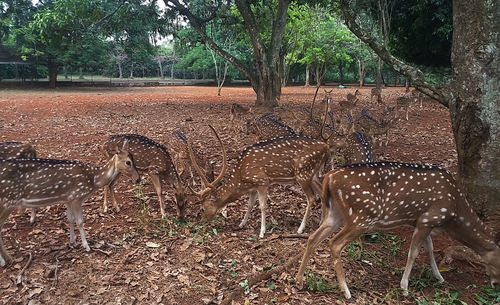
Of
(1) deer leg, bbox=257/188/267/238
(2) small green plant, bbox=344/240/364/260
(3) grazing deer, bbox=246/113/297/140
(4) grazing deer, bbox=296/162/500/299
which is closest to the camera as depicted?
(4) grazing deer, bbox=296/162/500/299

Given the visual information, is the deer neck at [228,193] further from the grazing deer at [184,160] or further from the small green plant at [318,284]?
the grazing deer at [184,160]

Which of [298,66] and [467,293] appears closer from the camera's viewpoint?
[467,293]

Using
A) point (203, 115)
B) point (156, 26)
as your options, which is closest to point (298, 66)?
point (156, 26)

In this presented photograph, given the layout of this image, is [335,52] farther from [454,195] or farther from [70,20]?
[454,195]

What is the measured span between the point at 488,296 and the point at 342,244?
61.8 inches

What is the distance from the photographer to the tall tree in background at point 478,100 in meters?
4.41

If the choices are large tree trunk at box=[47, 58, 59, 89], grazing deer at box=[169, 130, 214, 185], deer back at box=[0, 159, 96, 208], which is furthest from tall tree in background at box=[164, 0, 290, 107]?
large tree trunk at box=[47, 58, 59, 89]

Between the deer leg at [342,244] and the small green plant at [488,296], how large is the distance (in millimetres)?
1273

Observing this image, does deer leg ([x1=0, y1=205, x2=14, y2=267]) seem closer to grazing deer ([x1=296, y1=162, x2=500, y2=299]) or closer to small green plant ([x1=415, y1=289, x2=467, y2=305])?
grazing deer ([x1=296, y1=162, x2=500, y2=299])

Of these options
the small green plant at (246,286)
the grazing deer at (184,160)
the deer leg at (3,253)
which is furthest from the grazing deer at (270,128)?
the deer leg at (3,253)

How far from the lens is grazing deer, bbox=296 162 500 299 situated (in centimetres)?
380

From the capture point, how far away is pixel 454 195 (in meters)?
3.95

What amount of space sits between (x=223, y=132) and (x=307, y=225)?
6.91 metres

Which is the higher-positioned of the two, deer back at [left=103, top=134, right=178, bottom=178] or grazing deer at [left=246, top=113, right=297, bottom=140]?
grazing deer at [left=246, top=113, right=297, bottom=140]
